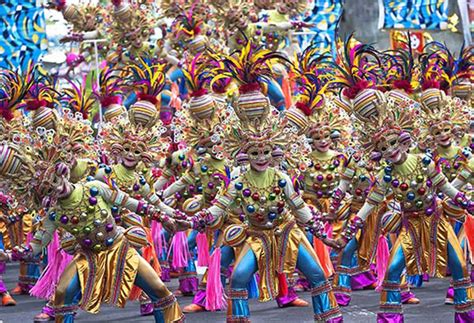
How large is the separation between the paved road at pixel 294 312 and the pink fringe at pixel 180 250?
12.9 inches

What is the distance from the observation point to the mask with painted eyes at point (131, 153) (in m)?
10.8

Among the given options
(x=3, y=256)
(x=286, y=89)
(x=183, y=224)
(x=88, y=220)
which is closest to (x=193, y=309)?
(x=183, y=224)

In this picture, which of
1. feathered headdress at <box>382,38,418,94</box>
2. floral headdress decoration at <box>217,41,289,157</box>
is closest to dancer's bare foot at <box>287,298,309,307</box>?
feathered headdress at <box>382,38,418,94</box>

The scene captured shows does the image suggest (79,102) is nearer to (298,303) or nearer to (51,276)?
(51,276)

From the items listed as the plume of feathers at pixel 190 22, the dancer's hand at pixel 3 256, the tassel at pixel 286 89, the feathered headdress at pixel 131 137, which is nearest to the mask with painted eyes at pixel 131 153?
the feathered headdress at pixel 131 137

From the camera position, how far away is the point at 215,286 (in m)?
10.4

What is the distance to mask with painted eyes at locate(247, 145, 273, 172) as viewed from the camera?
363 inches

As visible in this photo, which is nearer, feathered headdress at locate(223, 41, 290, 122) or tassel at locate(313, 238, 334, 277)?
feathered headdress at locate(223, 41, 290, 122)

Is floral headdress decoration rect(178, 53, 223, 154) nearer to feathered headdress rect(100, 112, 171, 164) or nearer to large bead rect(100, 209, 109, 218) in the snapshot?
feathered headdress rect(100, 112, 171, 164)

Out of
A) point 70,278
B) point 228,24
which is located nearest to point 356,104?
point 70,278

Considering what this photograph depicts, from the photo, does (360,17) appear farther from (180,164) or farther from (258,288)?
(258,288)

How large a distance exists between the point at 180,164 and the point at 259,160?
2.58 m

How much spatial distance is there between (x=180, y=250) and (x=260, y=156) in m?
2.72

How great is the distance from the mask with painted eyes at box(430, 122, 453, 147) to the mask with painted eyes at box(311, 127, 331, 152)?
1.06 m
